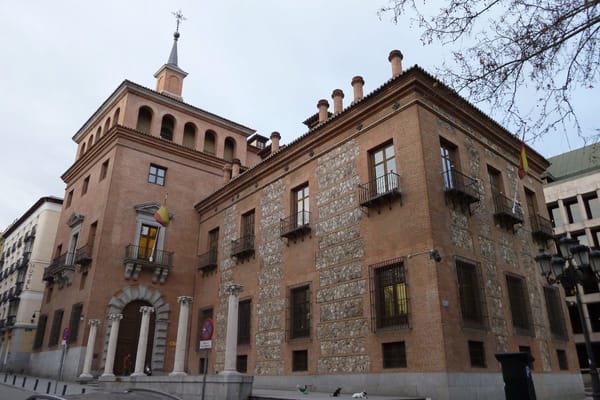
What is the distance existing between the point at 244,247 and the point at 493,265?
10234 millimetres

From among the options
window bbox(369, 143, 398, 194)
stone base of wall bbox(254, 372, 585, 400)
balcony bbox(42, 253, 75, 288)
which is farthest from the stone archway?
window bbox(369, 143, 398, 194)

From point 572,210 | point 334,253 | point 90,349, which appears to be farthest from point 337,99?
point 572,210

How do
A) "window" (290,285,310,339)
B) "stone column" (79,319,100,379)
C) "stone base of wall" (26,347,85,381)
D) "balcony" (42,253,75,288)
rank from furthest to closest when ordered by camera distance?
1. "balcony" (42,253,75,288)
2. "stone base of wall" (26,347,85,381)
3. "stone column" (79,319,100,379)
4. "window" (290,285,310,339)

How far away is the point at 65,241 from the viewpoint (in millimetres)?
25578

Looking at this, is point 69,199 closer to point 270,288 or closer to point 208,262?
point 208,262

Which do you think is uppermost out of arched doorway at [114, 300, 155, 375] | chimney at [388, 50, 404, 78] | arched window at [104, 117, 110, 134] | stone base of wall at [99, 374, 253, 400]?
arched window at [104, 117, 110, 134]

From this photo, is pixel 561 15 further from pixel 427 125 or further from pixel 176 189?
pixel 176 189

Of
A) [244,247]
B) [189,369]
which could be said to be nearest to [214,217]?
[244,247]

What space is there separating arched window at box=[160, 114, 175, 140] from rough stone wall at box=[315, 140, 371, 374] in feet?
42.0

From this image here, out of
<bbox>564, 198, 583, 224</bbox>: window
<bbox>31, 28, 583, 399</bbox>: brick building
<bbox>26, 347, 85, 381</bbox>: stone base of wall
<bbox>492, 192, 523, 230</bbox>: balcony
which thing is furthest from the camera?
Answer: <bbox>564, 198, 583, 224</bbox>: window

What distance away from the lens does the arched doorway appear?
2038 cm

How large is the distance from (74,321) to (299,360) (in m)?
11.9

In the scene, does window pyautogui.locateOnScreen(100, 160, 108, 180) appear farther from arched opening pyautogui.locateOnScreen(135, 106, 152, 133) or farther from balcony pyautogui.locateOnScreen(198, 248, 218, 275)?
balcony pyautogui.locateOnScreen(198, 248, 218, 275)

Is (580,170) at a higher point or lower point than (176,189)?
higher
